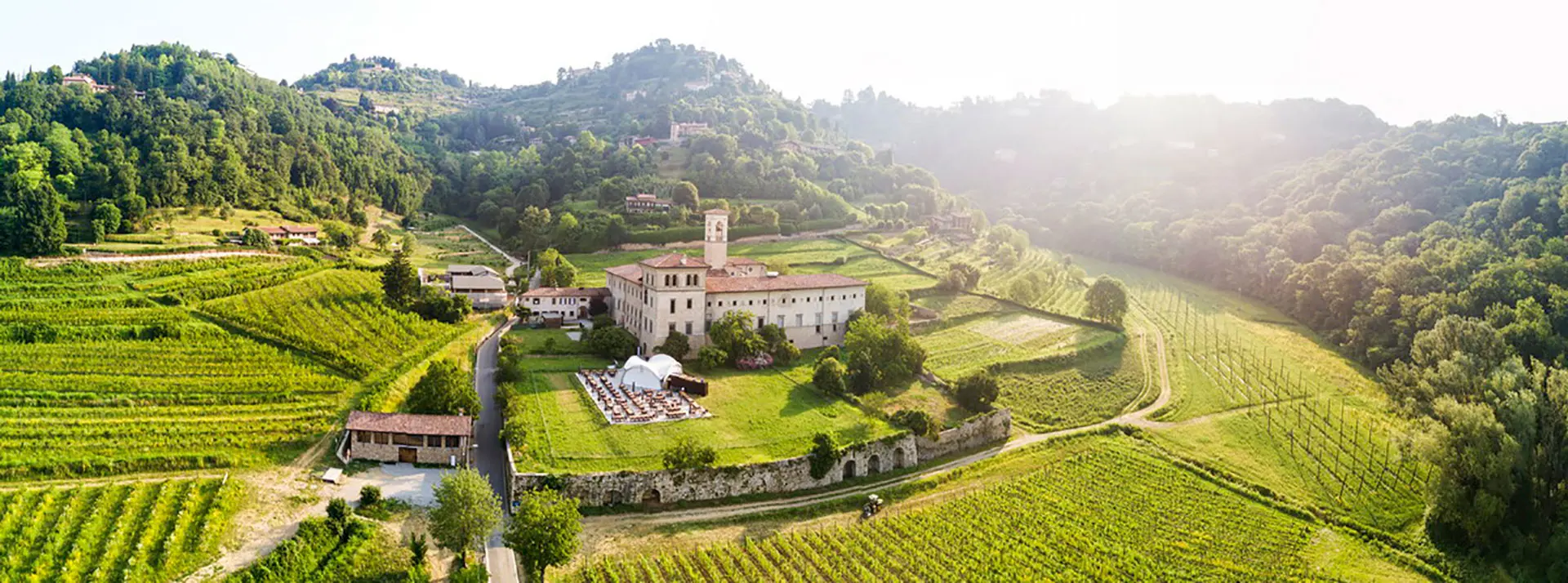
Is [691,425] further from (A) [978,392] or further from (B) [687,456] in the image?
(A) [978,392]

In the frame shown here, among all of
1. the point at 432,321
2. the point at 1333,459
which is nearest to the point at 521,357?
the point at 432,321

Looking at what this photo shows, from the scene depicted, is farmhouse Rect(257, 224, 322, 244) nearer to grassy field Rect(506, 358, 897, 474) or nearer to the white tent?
grassy field Rect(506, 358, 897, 474)

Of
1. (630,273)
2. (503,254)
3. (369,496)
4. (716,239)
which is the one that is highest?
(716,239)

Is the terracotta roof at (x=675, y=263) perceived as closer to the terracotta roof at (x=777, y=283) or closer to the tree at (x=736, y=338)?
the terracotta roof at (x=777, y=283)

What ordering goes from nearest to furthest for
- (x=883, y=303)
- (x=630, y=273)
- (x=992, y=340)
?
(x=630, y=273), (x=883, y=303), (x=992, y=340)

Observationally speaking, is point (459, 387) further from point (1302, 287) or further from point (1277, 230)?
point (1277, 230)

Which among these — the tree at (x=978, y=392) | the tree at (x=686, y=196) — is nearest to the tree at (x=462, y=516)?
the tree at (x=978, y=392)

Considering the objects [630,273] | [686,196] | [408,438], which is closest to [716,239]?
[630,273]
